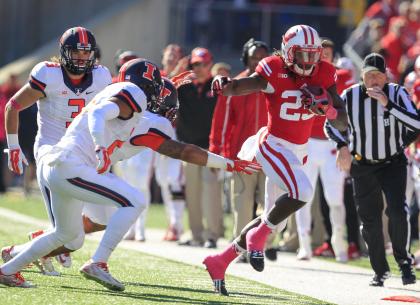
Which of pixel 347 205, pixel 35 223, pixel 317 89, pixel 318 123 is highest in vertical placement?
pixel 317 89

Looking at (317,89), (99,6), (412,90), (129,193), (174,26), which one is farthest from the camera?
(99,6)

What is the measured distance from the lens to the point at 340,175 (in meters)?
11.8

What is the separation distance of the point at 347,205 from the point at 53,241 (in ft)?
A: 17.3

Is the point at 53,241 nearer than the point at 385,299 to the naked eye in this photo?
Yes

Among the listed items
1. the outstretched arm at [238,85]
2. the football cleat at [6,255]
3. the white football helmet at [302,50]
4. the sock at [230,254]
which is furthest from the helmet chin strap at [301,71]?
the football cleat at [6,255]

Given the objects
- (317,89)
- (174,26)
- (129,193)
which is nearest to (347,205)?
(317,89)

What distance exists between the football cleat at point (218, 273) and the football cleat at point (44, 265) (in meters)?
1.17

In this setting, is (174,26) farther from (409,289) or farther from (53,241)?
(53,241)

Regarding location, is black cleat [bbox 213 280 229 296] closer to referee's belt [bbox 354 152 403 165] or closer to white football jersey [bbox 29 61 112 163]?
white football jersey [bbox 29 61 112 163]

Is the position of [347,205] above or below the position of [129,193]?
below

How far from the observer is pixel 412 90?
1123 centimetres

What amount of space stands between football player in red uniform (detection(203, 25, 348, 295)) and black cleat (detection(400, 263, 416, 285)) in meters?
1.32

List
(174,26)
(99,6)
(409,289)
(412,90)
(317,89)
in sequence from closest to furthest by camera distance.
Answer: (317,89) → (409,289) → (412,90) → (174,26) → (99,6)

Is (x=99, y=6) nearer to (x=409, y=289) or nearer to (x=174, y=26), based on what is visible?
(x=174, y=26)
